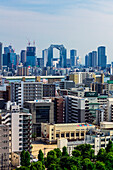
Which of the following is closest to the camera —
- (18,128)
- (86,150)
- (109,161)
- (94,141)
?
(109,161)

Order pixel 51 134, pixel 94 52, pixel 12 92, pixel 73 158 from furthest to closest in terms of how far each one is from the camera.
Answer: pixel 94 52 < pixel 12 92 < pixel 51 134 < pixel 73 158

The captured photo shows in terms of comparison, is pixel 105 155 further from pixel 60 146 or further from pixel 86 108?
pixel 86 108

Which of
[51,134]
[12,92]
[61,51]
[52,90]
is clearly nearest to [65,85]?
[52,90]

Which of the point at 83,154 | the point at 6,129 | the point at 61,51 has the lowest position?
the point at 83,154

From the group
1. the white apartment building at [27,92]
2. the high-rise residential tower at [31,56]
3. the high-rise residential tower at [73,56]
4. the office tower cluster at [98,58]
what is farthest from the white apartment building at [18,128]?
the high-rise residential tower at [73,56]

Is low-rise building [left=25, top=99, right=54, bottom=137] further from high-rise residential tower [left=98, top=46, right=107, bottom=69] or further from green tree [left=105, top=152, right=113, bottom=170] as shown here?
high-rise residential tower [left=98, top=46, right=107, bottom=69]

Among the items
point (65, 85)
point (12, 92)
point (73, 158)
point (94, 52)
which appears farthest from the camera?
point (94, 52)

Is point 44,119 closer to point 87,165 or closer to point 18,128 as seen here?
point 18,128

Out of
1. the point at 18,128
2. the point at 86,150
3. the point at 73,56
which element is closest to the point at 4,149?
the point at 18,128
